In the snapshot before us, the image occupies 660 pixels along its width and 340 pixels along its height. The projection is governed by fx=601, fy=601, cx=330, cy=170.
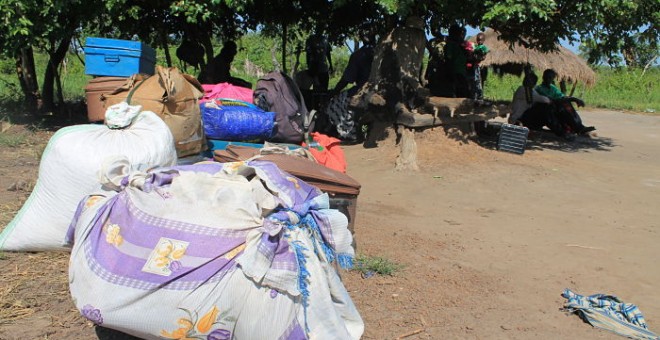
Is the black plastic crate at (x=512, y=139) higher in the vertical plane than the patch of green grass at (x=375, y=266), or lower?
higher

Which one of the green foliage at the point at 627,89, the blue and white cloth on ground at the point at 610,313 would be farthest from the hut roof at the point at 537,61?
the blue and white cloth on ground at the point at 610,313

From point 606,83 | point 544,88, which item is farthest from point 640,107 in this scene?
point 544,88

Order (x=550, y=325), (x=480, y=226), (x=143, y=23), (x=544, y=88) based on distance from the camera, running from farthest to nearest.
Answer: (x=544, y=88) → (x=143, y=23) → (x=480, y=226) → (x=550, y=325)

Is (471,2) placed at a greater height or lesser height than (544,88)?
greater

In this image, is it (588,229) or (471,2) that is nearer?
(588,229)

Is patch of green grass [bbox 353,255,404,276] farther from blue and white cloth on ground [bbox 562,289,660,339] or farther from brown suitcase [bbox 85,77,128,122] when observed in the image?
brown suitcase [bbox 85,77,128,122]

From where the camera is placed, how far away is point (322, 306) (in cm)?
245

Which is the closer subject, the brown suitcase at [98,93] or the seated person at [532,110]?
the brown suitcase at [98,93]

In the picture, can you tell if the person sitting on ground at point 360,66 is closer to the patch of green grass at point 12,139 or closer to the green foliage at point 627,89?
the patch of green grass at point 12,139

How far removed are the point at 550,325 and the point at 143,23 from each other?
8.04m

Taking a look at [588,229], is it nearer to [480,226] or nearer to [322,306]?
[480,226]

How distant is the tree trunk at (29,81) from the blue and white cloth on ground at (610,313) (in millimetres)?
8794

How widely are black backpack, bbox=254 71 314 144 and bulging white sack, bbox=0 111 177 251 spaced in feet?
8.05

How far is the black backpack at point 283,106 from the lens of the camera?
609cm
